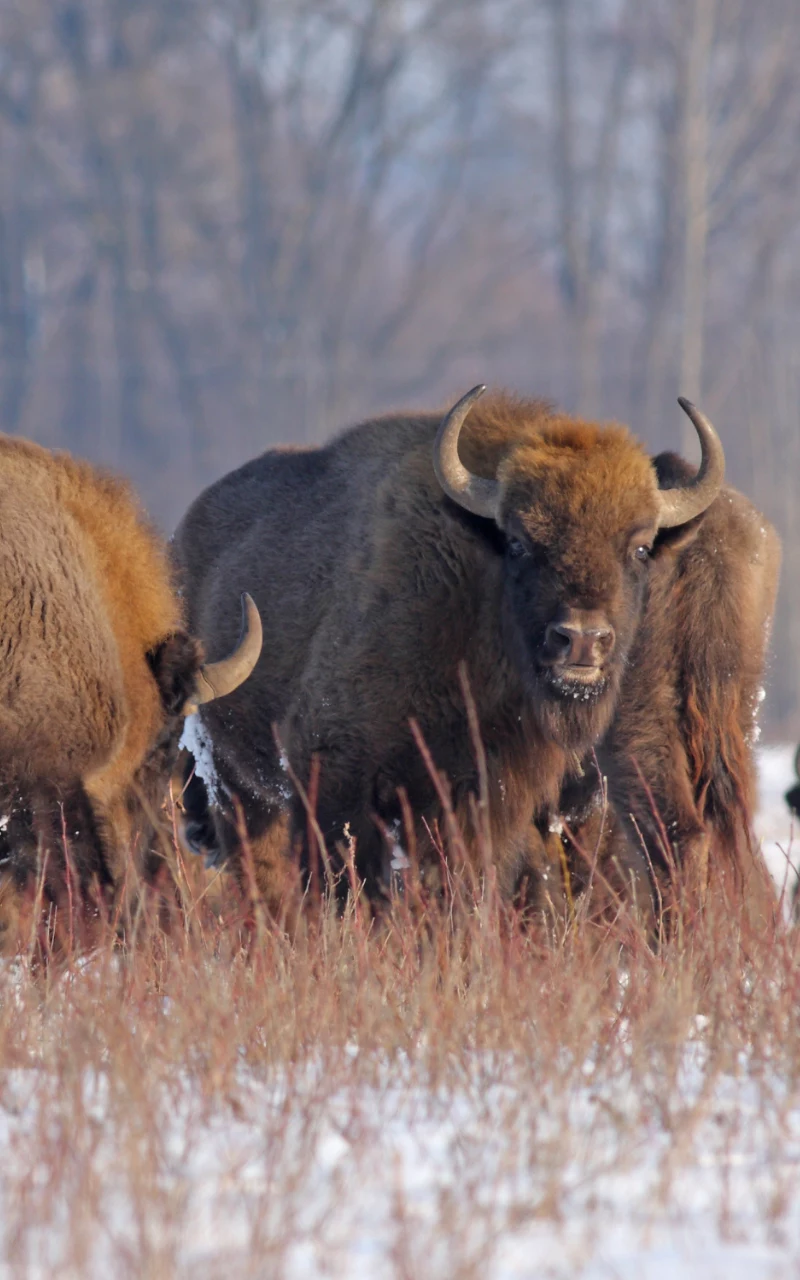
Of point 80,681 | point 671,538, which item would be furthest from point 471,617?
point 80,681

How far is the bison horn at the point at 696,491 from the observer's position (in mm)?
6898

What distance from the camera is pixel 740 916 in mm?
5465

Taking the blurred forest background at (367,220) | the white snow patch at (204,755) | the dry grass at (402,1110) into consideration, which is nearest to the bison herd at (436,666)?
the white snow patch at (204,755)

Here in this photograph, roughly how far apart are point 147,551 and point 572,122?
29.1 m

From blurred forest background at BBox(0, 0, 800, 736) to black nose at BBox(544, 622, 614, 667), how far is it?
78.2 ft

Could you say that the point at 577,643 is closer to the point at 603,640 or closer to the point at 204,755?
the point at 603,640

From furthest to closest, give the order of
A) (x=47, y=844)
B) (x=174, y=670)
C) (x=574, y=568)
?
(x=574, y=568) → (x=174, y=670) → (x=47, y=844)

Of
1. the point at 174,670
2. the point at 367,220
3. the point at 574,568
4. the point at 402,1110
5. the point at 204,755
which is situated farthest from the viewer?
the point at 367,220

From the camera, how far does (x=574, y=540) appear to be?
6.64 meters

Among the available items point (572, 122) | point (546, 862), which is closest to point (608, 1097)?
point (546, 862)

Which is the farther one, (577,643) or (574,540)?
(574,540)

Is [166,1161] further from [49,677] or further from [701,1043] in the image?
[49,677]

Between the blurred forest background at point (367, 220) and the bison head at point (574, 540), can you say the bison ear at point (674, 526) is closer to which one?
the bison head at point (574, 540)

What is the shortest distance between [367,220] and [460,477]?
2649 cm
